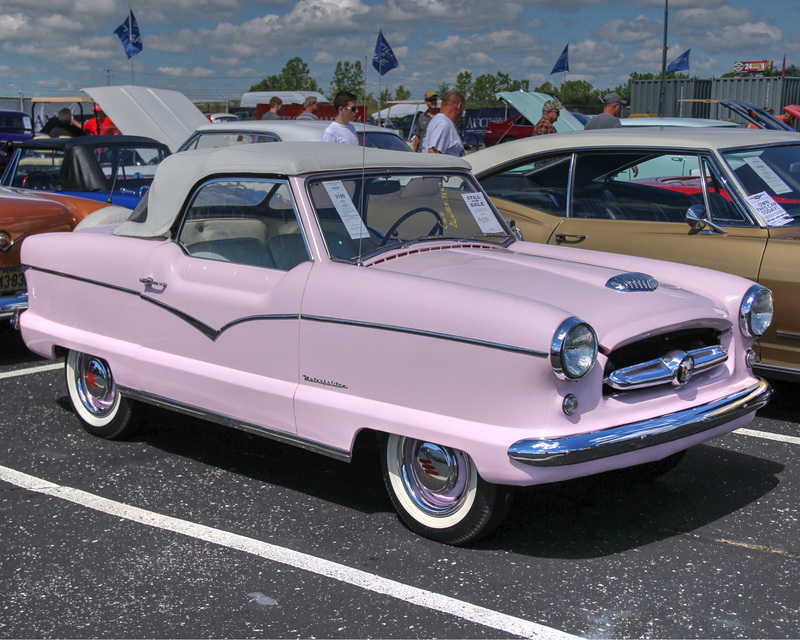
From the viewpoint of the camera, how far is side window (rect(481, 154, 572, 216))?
6.23 m

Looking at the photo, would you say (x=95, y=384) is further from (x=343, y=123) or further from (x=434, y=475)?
(x=343, y=123)

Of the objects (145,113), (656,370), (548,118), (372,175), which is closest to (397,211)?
(372,175)

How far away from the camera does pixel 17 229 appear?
6.36 meters

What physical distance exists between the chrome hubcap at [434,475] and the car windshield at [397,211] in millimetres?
A: 874

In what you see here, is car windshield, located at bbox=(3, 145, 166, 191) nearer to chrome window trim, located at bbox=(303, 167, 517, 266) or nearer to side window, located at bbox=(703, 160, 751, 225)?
chrome window trim, located at bbox=(303, 167, 517, 266)

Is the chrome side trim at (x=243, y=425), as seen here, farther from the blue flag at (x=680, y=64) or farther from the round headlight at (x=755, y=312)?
the blue flag at (x=680, y=64)

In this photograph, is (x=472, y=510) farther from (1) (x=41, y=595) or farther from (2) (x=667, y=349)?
(1) (x=41, y=595)

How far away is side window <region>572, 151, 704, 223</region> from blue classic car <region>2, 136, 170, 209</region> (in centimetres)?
436

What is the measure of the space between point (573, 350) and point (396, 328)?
67 cm

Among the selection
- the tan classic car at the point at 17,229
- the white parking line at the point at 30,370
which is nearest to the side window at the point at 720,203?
the tan classic car at the point at 17,229

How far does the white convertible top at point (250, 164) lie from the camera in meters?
4.26

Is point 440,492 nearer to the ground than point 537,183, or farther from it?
nearer to the ground

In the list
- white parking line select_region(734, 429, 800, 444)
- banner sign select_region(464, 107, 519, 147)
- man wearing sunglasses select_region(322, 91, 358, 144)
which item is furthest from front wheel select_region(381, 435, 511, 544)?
banner sign select_region(464, 107, 519, 147)

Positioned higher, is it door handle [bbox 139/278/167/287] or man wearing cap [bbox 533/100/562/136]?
man wearing cap [bbox 533/100/562/136]
